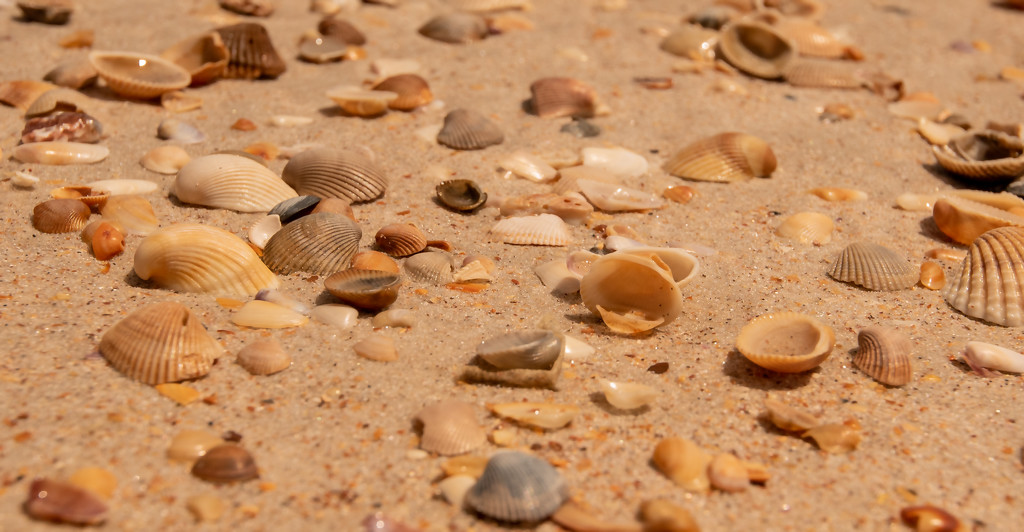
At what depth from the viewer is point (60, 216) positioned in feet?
9.16

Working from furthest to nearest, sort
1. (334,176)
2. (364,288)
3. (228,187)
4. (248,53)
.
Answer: (248,53), (334,176), (228,187), (364,288)

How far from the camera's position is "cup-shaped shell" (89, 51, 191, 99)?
12.3 feet

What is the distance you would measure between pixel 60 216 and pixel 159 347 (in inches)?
41.0

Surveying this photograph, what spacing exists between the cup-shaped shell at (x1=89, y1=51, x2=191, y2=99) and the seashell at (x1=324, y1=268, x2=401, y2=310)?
192 centimetres

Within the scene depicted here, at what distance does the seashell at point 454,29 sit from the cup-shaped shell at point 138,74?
1475 mm

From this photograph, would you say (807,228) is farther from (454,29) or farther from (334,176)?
(454,29)

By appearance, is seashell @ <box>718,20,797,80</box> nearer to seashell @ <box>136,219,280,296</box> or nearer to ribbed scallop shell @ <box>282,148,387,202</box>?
ribbed scallop shell @ <box>282,148,387,202</box>

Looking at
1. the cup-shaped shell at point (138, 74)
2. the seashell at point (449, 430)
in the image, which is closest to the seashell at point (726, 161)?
the seashell at point (449, 430)

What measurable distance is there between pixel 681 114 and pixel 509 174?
116 cm

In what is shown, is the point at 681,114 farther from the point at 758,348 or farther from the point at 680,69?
the point at 758,348

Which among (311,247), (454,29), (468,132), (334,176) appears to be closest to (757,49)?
(454,29)

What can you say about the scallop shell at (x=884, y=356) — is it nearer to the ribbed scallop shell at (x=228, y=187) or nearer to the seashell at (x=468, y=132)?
the seashell at (x=468, y=132)

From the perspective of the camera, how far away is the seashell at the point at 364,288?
243cm

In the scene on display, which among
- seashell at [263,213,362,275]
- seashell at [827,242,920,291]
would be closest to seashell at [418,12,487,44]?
seashell at [263,213,362,275]
